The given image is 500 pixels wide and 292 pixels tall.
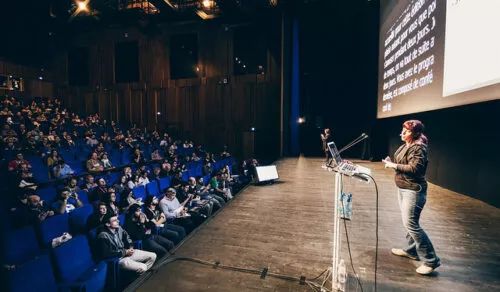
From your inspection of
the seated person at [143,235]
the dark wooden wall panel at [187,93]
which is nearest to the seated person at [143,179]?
the seated person at [143,235]

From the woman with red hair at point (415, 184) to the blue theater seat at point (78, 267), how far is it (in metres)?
2.94

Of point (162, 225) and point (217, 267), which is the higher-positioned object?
point (217, 267)

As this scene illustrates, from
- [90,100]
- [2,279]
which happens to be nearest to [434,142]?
[2,279]

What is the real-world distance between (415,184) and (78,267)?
328cm

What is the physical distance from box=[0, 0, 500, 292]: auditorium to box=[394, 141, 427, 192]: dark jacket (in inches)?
0.5

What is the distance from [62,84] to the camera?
13828mm

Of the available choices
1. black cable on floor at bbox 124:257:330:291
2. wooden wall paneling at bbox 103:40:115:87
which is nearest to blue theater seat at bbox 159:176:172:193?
black cable on floor at bbox 124:257:330:291

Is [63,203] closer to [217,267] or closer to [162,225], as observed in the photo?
[162,225]

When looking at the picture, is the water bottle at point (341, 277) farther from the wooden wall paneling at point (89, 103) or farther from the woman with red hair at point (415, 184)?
the wooden wall paneling at point (89, 103)

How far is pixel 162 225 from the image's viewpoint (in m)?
3.95

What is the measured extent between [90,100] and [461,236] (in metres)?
15.4

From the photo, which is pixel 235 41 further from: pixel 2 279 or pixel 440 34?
pixel 2 279

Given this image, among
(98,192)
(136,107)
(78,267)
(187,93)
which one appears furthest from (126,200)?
(136,107)

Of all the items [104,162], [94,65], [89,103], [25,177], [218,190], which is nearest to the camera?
[25,177]
